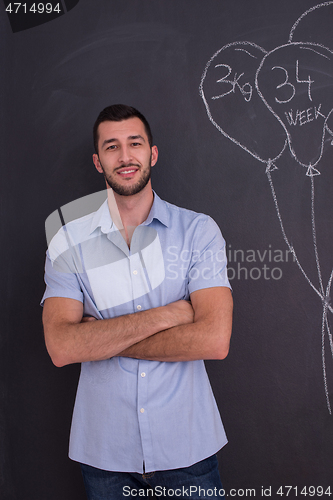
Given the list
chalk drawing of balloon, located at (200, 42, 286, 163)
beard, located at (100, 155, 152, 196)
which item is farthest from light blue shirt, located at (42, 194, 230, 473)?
chalk drawing of balloon, located at (200, 42, 286, 163)

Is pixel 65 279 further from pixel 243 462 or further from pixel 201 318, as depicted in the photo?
pixel 243 462

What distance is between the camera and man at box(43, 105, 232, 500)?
129 cm

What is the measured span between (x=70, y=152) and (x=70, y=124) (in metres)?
0.13

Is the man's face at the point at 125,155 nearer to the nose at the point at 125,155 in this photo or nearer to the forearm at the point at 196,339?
the nose at the point at 125,155

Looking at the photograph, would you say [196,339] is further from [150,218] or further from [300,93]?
[300,93]

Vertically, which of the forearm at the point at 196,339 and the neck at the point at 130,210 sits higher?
the neck at the point at 130,210

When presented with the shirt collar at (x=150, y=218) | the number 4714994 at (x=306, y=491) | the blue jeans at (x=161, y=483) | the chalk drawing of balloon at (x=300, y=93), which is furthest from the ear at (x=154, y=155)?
the number 4714994 at (x=306, y=491)

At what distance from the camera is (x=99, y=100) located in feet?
5.72

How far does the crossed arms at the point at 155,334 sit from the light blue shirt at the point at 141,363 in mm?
60

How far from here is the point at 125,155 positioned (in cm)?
147

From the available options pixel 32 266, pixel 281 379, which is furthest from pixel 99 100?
pixel 281 379

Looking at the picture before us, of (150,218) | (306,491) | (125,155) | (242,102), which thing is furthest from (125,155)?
(306,491)

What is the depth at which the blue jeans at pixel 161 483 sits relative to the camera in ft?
4.22

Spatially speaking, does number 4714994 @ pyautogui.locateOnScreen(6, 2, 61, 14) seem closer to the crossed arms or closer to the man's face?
the man's face
